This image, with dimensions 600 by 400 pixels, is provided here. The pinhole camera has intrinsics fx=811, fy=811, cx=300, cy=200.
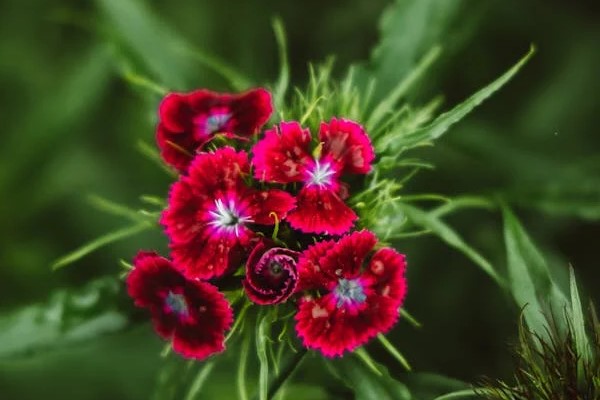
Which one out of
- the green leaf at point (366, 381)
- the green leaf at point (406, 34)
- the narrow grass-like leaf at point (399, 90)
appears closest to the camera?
the green leaf at point (366, 381)

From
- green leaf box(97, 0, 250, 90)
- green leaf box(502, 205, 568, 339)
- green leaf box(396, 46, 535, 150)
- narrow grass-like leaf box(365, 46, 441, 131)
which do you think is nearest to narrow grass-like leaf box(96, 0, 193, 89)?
green leaf box(97, 0, 250, 90)

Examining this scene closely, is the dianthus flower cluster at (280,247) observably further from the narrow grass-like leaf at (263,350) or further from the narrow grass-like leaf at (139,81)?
the narrow grass-like leaf at (139,81)

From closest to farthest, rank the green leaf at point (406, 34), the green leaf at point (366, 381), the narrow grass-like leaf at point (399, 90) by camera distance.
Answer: the green leaf at point (366, 381) < the narrow grass-like leaf at point (399, 90) < the green leaf at point (406, 34)

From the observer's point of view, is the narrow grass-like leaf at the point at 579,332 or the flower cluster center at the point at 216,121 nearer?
the narrow grass-like leaf at the point at 579,332

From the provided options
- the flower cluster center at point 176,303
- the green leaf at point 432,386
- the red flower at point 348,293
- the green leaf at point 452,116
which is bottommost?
the green leaf at point 432,386

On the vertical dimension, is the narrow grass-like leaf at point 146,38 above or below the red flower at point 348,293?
above

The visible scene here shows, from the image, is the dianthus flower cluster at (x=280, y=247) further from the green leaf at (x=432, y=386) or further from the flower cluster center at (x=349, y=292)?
the green leaf at (x=432, y=386)

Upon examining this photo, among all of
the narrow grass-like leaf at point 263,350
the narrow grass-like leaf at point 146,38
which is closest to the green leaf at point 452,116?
the narrow grass-like leaf at point 263,350

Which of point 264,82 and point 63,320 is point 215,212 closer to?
point 63,320
